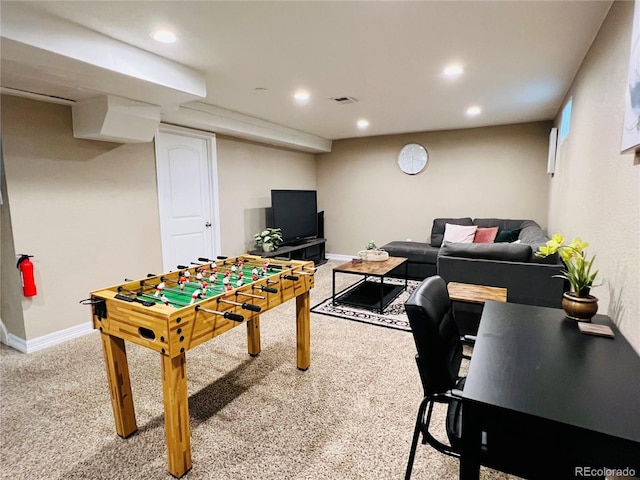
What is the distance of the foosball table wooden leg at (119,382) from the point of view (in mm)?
1789

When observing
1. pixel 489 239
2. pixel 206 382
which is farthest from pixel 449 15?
pixel 489 239

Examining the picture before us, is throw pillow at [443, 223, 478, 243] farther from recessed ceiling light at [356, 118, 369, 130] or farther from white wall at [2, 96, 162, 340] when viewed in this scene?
white wall at [2, 96, 162, 340]

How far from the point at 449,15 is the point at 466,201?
4.12m

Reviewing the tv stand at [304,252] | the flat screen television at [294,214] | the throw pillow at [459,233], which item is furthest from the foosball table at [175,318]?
the throw pillow at [459,233]

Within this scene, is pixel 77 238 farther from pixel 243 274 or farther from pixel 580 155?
pixel 580 155

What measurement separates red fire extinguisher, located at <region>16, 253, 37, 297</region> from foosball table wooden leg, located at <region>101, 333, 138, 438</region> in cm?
160

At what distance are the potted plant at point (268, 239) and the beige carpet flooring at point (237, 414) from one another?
214cm

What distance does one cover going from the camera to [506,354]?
1189 millimetres

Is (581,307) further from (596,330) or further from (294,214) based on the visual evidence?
(294,214)

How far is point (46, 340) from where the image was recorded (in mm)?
2992

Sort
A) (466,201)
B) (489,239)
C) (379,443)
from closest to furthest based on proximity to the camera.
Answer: (379,443), (489,239), (466,201)

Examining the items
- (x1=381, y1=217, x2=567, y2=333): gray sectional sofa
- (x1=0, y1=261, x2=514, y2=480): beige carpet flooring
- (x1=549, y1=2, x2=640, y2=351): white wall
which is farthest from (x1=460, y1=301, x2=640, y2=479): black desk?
(x1=381, y1=217, x2=567, y2=333): gray sectional sofa

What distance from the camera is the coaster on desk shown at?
1.33 meters

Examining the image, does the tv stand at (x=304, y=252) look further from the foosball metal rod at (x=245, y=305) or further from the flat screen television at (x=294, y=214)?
the foosball metal rod at (x=245, y=305)
